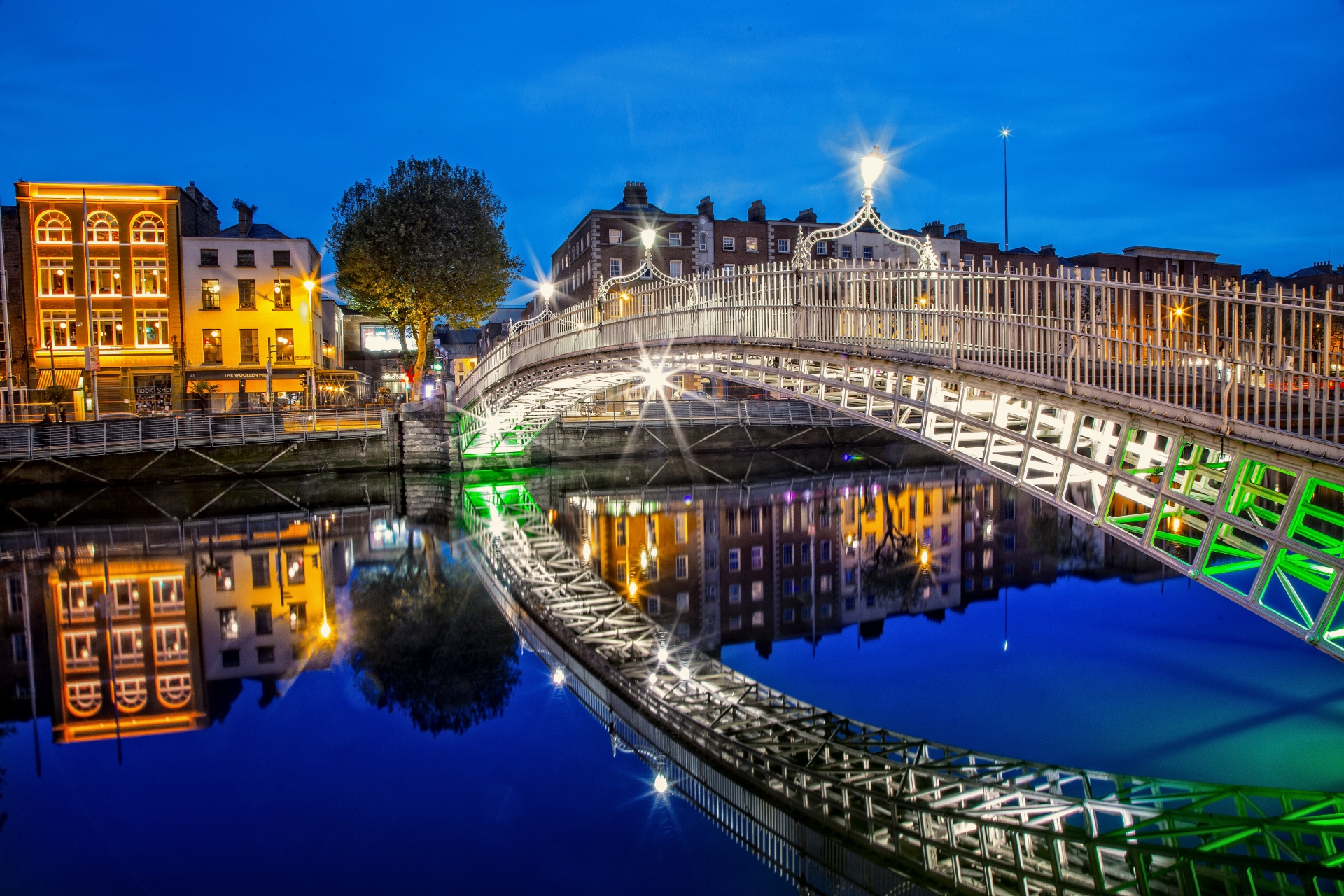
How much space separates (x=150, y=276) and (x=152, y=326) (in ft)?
7.77

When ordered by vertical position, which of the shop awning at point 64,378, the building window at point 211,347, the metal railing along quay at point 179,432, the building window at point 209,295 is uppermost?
the building window at point 209,295

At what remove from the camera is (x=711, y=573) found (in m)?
16.1

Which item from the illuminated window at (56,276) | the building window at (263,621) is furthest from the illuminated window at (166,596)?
the illuminated window at (56,276)

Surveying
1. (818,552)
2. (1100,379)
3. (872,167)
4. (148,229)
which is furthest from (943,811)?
(148,229)

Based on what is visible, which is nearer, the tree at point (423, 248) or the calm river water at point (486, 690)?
the calm river water at point (486, 690)

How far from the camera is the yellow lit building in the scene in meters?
9.53

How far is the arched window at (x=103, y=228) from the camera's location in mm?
39750

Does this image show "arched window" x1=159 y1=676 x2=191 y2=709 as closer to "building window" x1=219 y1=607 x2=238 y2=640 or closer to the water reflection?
"building window" x1=219 y1=607 x2=238 y2=640

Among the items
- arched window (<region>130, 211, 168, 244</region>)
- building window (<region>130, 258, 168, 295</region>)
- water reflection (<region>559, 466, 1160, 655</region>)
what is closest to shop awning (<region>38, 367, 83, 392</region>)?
building window (<region>130, 258, 168, 295</region>)

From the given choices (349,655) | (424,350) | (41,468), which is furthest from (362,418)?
(349,655)

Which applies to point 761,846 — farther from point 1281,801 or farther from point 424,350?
point 424,350

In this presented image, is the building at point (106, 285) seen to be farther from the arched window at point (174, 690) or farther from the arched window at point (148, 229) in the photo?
the arched window at point (174, 690)

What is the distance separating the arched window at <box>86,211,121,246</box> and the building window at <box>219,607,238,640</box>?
111ft

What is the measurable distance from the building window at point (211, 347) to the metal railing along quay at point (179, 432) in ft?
37.1
